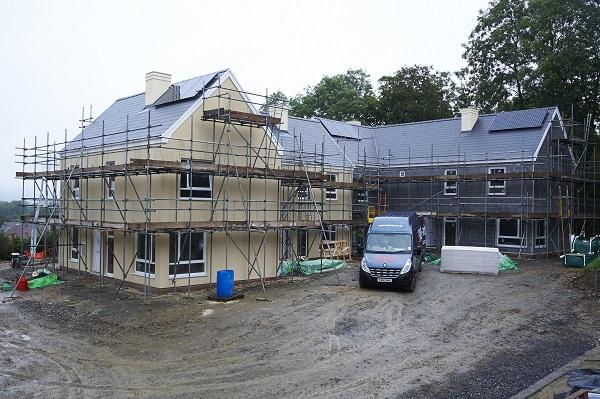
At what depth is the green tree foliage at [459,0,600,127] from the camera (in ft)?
113

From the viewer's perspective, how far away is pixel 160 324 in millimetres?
13820

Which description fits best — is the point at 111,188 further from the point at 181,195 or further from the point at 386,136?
the point at 386,136

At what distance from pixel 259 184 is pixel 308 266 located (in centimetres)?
460

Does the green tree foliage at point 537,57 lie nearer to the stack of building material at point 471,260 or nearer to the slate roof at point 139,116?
the stack of building material at point 471,260

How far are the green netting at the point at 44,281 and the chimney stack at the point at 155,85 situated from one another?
7.75 metres

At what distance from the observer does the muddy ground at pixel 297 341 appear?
30.7 ft

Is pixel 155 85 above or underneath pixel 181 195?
above

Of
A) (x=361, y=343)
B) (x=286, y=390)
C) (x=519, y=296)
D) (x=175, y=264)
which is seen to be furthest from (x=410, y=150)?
(x=286, y=390)

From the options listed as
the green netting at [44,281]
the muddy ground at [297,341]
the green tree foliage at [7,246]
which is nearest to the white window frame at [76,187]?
the green netting at [44,281]

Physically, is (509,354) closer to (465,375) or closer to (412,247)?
(465,375)

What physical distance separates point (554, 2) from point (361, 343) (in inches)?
1250

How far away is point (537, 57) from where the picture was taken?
37.2 metres

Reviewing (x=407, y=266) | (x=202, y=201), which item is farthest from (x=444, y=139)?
(x=202, y=201)

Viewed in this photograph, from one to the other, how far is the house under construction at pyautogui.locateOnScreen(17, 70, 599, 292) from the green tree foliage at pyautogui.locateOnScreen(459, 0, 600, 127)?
410 cm
